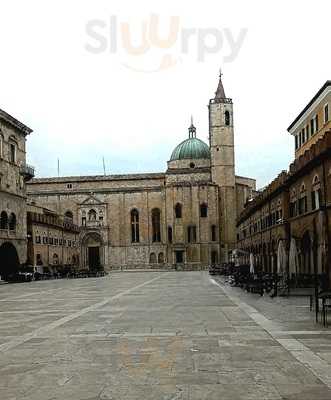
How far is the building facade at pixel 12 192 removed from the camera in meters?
47.9

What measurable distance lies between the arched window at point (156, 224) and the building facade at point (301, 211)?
44.2m

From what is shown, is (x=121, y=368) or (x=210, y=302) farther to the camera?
(x=210, y=302)

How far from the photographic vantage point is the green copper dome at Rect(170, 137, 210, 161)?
94250mm

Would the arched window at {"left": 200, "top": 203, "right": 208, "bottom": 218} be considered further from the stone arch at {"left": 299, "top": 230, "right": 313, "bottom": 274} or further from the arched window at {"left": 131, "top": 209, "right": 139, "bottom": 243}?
the stone arch at {"left": 299, "top": 230, "right": 313, "bottom": 274}

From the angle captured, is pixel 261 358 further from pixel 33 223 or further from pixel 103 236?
pixel 103 236

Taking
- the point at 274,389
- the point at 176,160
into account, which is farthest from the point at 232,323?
the point at 176,160

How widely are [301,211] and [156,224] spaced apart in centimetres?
6255

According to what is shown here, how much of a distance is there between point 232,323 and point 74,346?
475 centimetres

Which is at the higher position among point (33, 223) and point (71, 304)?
point (33, 223)

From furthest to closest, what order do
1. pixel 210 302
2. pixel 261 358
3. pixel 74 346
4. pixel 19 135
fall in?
1. pixel 19 135
2. pixel 210 302
3. pixel 74 346
4. pixel 261 358

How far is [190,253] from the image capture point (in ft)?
→ 284

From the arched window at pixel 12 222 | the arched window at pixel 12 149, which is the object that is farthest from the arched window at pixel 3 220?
the arched window at pixel 12 149

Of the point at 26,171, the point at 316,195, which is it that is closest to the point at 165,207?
the point at 26,171

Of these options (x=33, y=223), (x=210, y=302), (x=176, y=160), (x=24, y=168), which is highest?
(x=176, y=160)
